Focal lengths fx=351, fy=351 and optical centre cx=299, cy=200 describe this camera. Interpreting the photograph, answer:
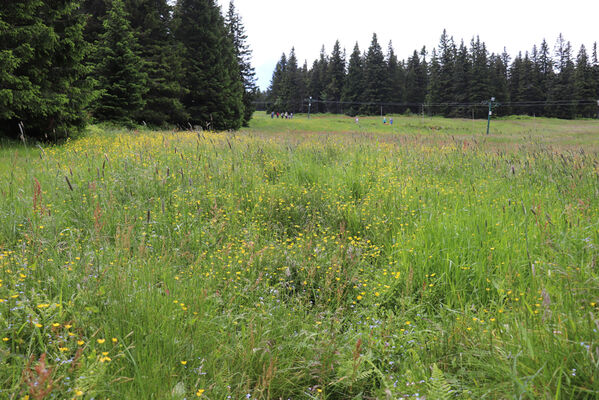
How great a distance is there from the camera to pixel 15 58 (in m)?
9.27

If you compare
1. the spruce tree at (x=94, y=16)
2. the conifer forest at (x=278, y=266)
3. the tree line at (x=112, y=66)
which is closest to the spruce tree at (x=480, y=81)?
the tree line at (x=112, y=66)

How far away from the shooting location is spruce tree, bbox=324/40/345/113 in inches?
3211

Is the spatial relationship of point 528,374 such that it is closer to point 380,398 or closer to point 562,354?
point 562,354

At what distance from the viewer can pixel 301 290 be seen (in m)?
3.34

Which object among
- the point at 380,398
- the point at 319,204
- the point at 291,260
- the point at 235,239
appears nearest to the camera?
the point at 380,398

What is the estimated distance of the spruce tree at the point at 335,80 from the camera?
3211 inches

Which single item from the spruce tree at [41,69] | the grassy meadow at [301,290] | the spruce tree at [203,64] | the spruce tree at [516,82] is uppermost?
the spruce tree at [516,82]

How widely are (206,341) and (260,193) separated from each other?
11.0ft

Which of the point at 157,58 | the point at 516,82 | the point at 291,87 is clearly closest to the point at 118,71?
the point at 157,58

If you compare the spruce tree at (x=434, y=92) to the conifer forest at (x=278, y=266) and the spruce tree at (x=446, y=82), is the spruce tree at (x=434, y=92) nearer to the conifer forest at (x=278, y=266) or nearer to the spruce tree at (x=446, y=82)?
the spruce tree at (x=446, y=82)

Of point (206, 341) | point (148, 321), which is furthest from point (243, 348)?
point (148, 321)

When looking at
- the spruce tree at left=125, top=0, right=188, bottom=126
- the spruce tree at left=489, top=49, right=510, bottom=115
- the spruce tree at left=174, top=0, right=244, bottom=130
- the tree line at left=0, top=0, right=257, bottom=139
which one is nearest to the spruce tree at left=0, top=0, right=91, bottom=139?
the tree line at left=0, top=0, right=257, bottom=139

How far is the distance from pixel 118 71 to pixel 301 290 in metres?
21.2

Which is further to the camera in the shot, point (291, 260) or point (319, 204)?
point (319, 204)
